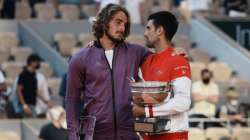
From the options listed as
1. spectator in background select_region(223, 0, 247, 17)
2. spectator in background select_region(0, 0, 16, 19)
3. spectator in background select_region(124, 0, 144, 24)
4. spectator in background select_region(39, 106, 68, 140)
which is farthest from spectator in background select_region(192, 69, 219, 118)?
spectator in background select_region(223, 0, 247, 17)

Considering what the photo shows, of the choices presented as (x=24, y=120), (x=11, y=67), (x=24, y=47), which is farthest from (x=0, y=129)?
(x=24, y=47)

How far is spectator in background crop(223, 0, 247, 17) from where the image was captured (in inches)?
830

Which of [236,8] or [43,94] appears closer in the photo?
[43,94]

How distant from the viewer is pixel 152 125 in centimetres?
748

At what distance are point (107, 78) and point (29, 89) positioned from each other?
7.53 metres

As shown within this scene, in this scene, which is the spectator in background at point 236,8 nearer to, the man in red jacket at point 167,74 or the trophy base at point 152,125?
the man in red jacket at point 167,74

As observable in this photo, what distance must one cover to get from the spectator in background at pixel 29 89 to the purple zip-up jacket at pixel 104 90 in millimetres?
7172

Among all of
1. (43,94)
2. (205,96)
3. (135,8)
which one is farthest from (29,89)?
(135,8)

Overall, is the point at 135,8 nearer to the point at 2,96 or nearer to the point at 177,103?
the point at 2,96

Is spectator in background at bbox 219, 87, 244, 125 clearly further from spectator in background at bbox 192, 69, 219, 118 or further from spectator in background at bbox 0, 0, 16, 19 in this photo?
spectator in background at bbox 0, 0, 16, 19

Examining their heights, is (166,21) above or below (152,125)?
above

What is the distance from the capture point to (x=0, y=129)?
1408 centimetres

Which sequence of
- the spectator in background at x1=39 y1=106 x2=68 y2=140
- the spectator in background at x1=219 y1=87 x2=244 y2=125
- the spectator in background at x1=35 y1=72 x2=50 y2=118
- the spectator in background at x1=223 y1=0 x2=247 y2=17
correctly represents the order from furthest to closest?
the spectator in background at x1=223 y1=0 x2=247 y2=17 < the spectator in background at x1=219 y1=87 x2=244 y2=125 < the spectator in background at x1=35 y1=72 x2=50 y2=118 < the spectator in background at x1=39 y1=106 x2=68 y2=140

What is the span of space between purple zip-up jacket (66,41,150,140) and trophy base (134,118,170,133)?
0.23 m
